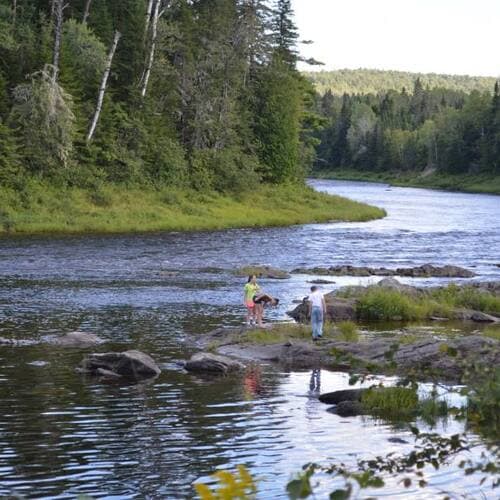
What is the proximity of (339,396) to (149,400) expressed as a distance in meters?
3.48

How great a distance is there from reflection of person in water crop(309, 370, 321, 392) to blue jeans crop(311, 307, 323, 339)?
268 cm

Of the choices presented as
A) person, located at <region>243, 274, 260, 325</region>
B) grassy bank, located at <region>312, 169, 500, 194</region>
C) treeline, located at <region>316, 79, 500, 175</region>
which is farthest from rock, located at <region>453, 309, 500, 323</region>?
treeline, located at <region>316, 79, 500, 175</region>

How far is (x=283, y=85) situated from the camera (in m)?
80.9

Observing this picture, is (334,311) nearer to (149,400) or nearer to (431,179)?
(149,400)

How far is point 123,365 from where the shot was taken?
20.1 meters

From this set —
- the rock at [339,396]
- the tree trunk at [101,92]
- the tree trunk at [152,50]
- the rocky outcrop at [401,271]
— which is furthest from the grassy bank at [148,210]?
the rock at [339,396]

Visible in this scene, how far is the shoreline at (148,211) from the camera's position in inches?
2095

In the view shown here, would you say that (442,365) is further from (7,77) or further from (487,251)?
(7,77)

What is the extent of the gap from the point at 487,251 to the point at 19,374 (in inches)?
1366

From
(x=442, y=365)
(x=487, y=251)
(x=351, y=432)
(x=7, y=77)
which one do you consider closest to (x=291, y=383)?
(x=442, y=365)

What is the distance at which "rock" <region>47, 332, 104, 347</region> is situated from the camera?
2356 cm

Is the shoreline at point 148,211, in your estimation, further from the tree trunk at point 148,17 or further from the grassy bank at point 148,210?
the tree trunk at point 148,17

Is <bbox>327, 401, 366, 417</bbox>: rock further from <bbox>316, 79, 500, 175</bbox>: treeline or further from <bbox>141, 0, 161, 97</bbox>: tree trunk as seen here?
<bbox>316, 79, 500, 175</bbox>: treeline

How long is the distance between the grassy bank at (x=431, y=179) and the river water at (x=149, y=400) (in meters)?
91.9
